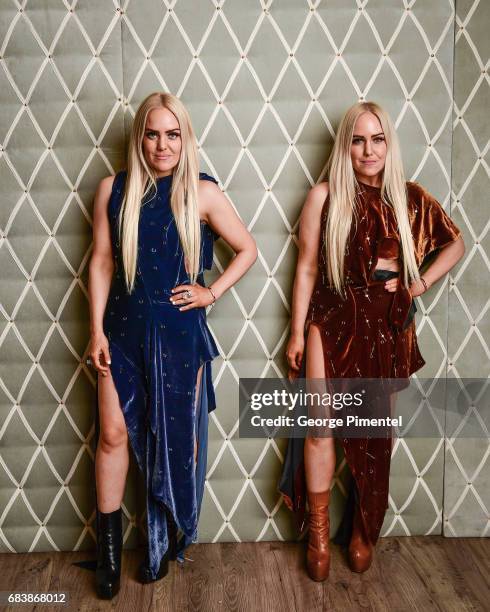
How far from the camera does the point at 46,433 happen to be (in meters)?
2.43

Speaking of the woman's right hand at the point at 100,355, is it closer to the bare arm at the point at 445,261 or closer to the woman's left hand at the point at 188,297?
the woman's left hand at the point at 188,297

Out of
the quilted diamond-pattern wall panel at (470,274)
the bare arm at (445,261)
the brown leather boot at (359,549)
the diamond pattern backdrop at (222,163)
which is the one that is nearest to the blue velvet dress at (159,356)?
the diamond pattern backdrop at (222,163)

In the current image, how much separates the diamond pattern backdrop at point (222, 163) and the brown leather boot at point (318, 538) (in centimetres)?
22

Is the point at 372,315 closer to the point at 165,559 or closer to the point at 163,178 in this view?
the point at 163,178

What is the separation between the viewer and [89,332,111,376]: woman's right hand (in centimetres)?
212

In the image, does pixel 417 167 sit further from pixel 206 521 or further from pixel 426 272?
pixel 206 521

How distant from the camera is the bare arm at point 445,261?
231cm

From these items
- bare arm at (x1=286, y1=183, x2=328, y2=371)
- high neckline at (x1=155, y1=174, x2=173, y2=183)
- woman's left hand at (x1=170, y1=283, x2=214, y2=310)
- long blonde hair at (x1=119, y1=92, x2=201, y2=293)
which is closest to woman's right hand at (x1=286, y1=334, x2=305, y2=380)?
bare arm at (x1=286, y1=183, x2=328, y2=371)

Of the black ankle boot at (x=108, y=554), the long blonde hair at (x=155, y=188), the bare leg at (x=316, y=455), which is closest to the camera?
the long blonde hair at (x=155, y=188)

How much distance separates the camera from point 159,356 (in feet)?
6.91

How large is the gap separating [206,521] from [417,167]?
1.58 meters

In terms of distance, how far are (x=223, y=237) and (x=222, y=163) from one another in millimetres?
299

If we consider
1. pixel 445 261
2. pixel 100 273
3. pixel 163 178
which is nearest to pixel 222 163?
pixel 163 178

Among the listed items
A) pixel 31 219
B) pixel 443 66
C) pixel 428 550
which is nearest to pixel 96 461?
pixel 31 219
